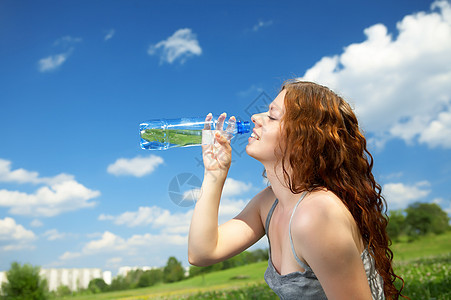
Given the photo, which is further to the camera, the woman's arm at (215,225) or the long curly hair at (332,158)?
the woman's arm at (215,225)

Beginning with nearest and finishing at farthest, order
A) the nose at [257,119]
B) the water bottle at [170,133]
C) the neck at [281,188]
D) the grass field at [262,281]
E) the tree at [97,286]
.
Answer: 1. the neck at [281,188]
2. the nose at [257,119]
3. the water bottle at [170,133]
4. the grass field at [262,281]
5. the tree at [97,286]

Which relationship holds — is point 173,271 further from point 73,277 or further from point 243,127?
point 243,127

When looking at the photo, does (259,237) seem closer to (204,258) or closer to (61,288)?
(204,258)

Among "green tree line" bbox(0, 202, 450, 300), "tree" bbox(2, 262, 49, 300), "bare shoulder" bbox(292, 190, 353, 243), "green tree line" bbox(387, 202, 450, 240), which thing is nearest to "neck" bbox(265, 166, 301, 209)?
"bare shoulder" bbox(292, 190, 353, 243)

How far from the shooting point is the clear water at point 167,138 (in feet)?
10.9

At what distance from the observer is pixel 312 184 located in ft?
6.58

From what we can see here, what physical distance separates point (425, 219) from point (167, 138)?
22621 mm

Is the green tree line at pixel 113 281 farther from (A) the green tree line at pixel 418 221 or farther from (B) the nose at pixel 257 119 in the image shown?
(A) the green tree line at pixel 418 221

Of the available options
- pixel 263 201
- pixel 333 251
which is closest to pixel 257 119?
pixel 263 201

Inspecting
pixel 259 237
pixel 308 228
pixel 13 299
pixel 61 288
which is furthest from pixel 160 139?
pixel 61 288

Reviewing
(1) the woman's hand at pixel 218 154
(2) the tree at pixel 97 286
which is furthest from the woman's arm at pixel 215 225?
(2) the tree at pixel 97 286

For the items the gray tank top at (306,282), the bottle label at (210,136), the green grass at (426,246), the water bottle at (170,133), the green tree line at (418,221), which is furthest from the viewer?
the green tree line at (418,221)

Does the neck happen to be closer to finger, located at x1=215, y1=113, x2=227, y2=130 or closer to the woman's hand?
the woman's hand

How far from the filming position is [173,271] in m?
11.2
